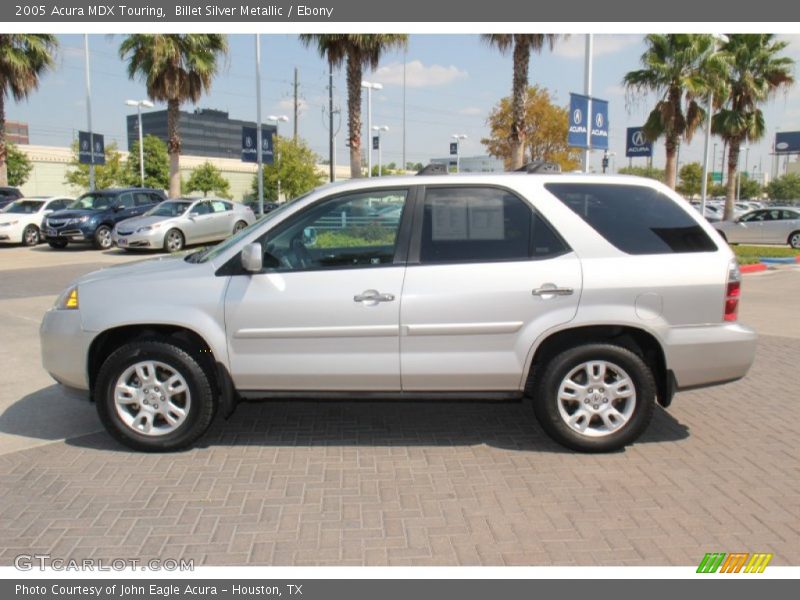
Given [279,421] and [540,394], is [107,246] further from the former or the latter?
[540,394]

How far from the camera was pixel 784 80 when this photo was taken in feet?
91.8

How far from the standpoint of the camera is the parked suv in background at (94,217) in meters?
19.2

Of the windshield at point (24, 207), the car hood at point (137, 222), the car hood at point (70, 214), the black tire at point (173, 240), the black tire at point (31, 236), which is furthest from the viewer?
the windshield at point (24, 207)

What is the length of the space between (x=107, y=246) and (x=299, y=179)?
29.9 metres

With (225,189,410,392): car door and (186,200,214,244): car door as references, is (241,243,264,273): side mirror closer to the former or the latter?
(225,189,410,392): car door

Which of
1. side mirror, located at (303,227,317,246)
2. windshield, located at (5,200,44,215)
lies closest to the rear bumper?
side mirror, located at (303,227,317,246)

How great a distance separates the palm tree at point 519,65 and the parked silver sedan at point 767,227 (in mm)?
9046

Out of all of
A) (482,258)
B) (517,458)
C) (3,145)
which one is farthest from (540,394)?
(3,145)

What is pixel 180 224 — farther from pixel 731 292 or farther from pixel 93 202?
pixel 731 292

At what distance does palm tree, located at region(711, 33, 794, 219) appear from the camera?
90.9ft

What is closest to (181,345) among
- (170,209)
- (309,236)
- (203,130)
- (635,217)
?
(309,236)

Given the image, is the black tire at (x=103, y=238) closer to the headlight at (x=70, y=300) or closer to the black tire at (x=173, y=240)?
the black tire at (x=173, y=240)

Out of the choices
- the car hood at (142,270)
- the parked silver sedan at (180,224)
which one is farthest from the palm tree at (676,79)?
the car hood at (142,270)

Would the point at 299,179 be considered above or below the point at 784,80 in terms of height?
below
